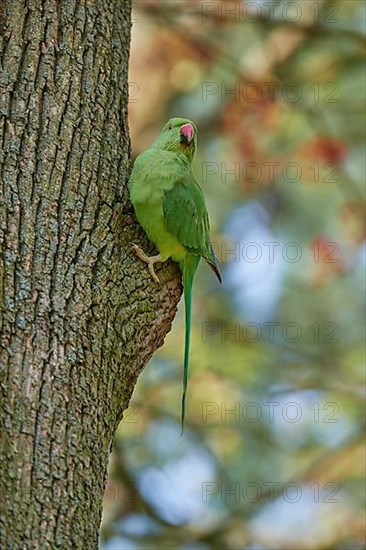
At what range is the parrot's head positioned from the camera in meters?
2.95

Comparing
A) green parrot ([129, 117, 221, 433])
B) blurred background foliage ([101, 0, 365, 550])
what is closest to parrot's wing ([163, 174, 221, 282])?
green parrot ([129, 117, 221, 433])

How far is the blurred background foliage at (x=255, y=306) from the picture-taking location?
5211mm

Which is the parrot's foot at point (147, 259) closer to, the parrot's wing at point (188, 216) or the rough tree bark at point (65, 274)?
the rough tree bark at point (65, 274)

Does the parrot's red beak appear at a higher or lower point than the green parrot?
higher

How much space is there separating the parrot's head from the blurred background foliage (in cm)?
258

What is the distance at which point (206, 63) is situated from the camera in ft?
20.1

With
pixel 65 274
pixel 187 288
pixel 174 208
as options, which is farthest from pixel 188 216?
pixel 65 274

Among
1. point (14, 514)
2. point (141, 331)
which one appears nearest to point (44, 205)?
point (141, 331)

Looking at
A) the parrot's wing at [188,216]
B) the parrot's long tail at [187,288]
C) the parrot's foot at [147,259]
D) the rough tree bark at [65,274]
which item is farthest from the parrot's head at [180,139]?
the parrot's foot at [147,259]

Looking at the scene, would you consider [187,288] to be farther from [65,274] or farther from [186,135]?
[186,135]

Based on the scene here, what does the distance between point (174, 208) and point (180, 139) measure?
35 cm

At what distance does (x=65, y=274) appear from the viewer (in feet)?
7.10

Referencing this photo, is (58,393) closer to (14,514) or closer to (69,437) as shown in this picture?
(69,437)

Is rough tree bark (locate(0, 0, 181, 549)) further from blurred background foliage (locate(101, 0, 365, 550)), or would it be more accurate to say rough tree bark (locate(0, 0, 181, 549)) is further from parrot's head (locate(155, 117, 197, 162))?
blurred background foliage (locate(101, 0, 365, 550))
